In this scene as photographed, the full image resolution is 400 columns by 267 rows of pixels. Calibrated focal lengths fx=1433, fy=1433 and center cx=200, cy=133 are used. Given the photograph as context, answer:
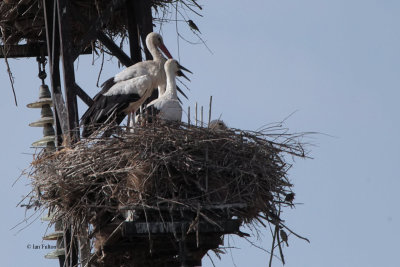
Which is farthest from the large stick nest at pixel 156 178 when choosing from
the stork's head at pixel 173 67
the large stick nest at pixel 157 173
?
the stork's head at pixel 173 67

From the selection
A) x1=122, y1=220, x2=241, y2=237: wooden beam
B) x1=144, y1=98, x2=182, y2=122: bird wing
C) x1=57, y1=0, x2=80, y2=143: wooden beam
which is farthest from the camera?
x1=144, y1=98, x2=182, y2=122: bird wing

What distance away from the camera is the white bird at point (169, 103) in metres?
11.0

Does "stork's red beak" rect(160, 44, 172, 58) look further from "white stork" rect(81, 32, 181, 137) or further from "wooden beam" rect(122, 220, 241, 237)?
"wooden beam" rect(122, 220, 241, 237)

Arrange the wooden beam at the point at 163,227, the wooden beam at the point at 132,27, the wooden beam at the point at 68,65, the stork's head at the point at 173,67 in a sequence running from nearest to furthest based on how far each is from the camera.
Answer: the wooden beam at the point at 163,227 < the wooden beam at the point at 68,65 < the stork's head at the point at 173,67 < the wooden beam at the point at 132,27

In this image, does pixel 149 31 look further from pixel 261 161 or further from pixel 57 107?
pixel 261 161

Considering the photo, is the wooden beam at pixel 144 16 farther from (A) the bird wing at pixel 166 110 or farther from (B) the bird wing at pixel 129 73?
(A) the bird wing at pixel 166 110

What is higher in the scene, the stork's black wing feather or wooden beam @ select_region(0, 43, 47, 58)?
wooden beam @ select_region(0, 43, 47, 58)

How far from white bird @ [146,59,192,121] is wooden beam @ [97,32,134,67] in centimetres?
50

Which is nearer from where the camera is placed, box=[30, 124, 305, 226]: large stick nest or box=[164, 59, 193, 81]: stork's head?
box=[30, 124, 305, 226]: large stick nest

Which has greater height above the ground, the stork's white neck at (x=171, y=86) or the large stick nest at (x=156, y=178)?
the stork's white neck at (x=171, y=86)

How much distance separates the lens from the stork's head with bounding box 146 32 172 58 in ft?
39.0

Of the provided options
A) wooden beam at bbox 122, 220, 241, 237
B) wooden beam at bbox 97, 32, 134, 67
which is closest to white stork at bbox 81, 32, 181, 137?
wooden beam at bbox 97, 32, 134, 67

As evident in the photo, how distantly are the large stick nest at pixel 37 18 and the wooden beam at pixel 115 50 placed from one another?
0.19 meters

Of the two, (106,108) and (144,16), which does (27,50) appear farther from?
(106,108)
